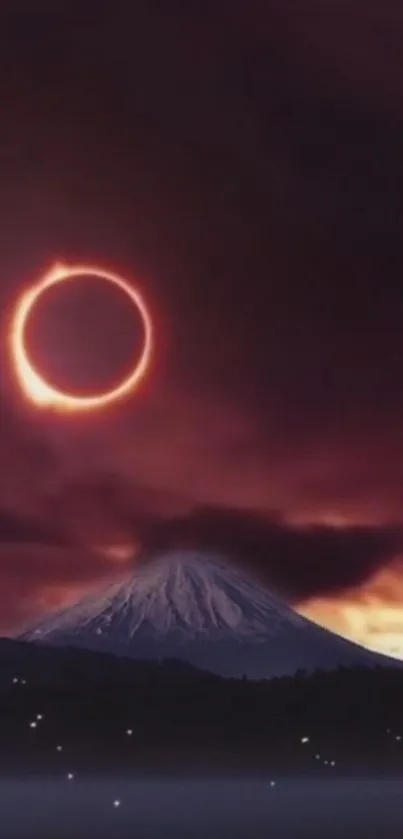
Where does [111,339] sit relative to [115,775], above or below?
below

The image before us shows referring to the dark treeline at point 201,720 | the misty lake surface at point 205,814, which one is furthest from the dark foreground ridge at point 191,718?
the misty lake surface at point 205,814

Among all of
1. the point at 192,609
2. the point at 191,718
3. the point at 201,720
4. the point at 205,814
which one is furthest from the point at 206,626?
the point at 205,814

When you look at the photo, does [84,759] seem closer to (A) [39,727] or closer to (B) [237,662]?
(B) [237,662]

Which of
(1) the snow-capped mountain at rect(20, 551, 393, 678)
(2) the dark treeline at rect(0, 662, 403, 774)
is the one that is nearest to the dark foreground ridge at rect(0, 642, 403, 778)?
(2) the dark treeline at rect(0, 662, 403, 774)

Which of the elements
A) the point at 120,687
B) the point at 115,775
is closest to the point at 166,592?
the point at 115,775

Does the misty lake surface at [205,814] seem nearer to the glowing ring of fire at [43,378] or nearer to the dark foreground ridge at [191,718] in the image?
the dark foreground ridge at [191,718]

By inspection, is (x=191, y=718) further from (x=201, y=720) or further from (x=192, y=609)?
(x=192, y=609)
